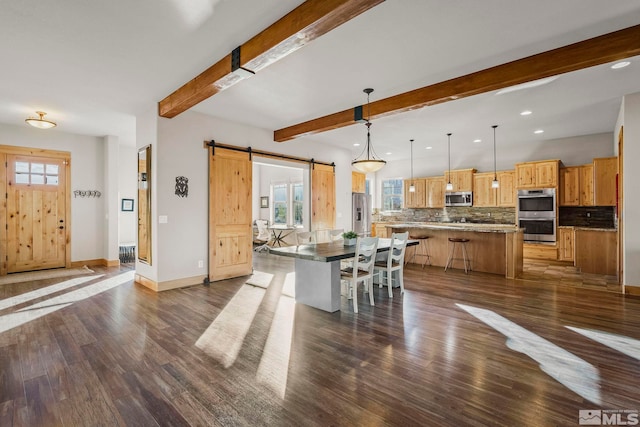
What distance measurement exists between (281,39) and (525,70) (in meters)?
2.74

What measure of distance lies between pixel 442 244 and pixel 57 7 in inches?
275

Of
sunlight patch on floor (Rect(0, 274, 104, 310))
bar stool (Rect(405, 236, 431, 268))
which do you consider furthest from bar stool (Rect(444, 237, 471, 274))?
sunlight patch on floor (Rect(0, 274, 104, 310))

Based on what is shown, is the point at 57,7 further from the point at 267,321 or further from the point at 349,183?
the point at 349,183

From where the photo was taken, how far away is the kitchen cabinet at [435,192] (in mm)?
9328

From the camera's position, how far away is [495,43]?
3.13 m

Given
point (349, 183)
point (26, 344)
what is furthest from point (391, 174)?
point (26, 344)

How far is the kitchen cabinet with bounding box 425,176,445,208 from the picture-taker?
367 inches

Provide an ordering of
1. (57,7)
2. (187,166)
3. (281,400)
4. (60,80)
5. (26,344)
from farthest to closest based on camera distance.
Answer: (187,166) → (60,80) → (26,344) → (57,7) → (281,400)

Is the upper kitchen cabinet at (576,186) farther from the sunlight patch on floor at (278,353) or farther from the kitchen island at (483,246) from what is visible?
the sunlight patch on floor at (278,353)

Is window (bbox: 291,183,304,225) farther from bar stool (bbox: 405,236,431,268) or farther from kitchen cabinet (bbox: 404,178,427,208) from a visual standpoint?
bar stool (bbox: 405,236,431,268)

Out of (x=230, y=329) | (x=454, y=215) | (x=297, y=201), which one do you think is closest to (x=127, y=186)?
(x=297, y=201)

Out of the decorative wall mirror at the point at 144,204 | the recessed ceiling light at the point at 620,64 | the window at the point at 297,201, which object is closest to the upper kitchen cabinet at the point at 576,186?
the recessed ceiling light at the point at 620,64

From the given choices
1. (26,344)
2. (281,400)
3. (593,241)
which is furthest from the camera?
(593,241)

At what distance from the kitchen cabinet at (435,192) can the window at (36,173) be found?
372 inches
